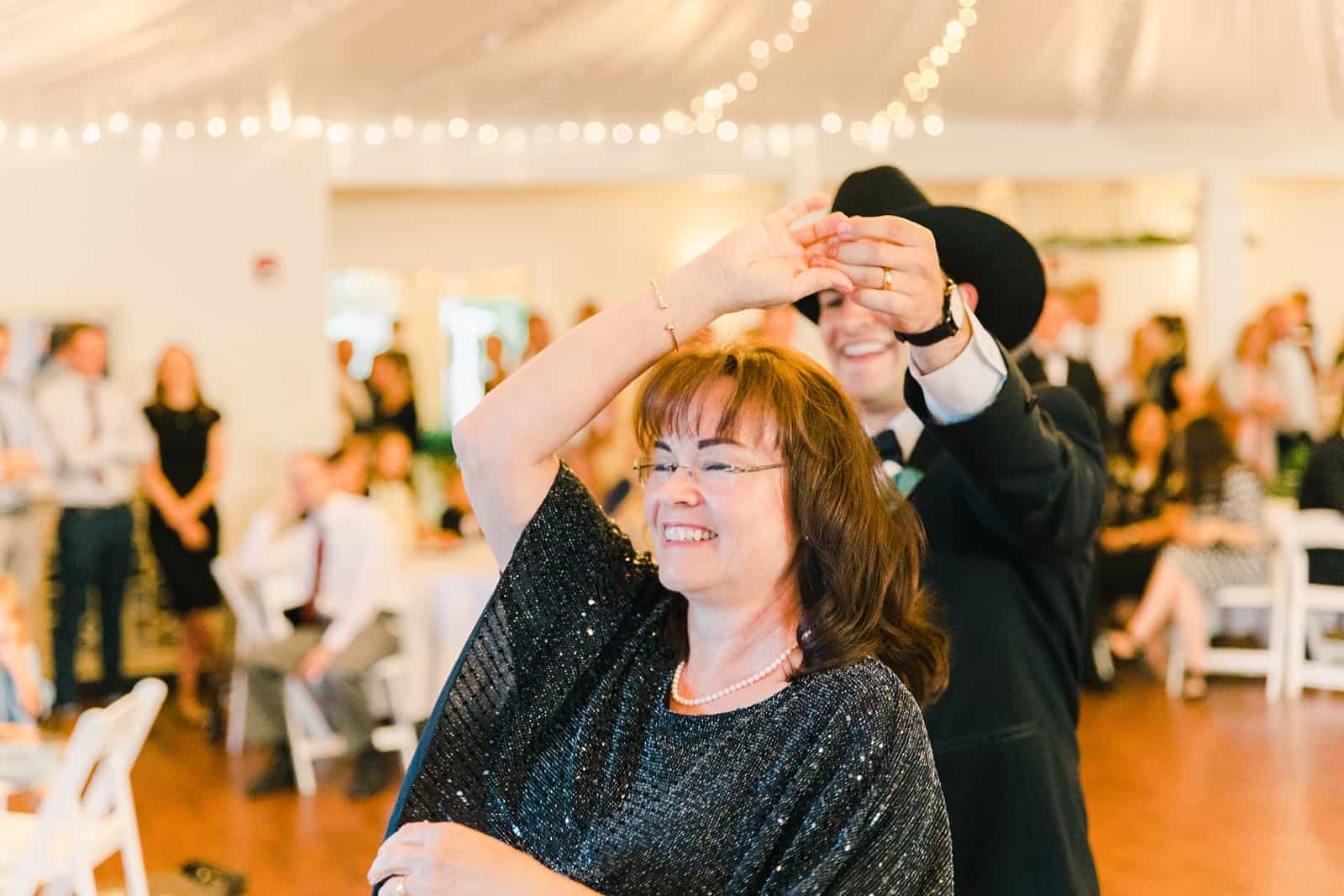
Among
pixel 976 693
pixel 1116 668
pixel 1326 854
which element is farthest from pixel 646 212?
pixel 976 693

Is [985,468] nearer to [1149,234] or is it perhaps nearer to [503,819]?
[503,819]

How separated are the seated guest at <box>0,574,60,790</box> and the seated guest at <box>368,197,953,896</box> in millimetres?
2328

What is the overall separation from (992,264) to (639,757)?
0.74 m

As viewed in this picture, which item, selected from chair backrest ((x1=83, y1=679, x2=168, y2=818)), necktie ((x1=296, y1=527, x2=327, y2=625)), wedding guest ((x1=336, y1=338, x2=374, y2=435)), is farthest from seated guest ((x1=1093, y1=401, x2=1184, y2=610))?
chair backrest ((x1=83, y1=679, x2=168, y2=818))

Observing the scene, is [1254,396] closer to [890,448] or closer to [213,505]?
[213,505]

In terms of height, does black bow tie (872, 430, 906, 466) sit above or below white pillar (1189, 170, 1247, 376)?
below

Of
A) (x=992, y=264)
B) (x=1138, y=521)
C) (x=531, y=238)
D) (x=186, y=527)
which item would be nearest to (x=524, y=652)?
(x=992, y=264)

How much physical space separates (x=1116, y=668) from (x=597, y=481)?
2833 millimetres

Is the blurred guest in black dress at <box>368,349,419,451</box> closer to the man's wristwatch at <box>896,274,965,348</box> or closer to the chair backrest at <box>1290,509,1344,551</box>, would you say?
the chair backrest at <box>1290,509,1344,551</box>

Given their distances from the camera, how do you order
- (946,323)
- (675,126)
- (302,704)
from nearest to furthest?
(946,323), (302,704), (675,126)

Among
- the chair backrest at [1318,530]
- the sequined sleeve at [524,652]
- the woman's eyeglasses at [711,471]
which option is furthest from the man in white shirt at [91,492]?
the woman's eyeglasses at [711,471]

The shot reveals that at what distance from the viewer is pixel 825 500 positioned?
4.74ft

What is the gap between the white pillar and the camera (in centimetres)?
898

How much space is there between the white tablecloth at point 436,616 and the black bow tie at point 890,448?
12.3 ft
